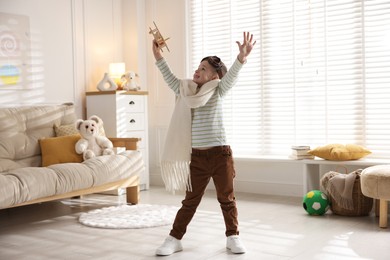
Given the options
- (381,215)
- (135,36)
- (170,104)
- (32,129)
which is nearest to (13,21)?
(32,129)

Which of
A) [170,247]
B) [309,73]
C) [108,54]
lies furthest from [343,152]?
[108,54]

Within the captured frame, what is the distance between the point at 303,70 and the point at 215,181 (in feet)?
7.05

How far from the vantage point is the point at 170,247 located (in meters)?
2.90

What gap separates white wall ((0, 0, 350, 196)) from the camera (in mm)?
4953

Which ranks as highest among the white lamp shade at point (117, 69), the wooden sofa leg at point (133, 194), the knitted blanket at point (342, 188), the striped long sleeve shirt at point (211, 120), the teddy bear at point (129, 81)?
the white lamp shade at point (117, 69)

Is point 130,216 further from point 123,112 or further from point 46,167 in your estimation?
point 123,112

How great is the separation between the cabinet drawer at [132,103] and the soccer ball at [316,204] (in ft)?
6.94

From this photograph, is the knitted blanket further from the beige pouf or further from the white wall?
the white wall

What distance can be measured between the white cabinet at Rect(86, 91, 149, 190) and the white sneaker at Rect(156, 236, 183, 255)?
7.70ft

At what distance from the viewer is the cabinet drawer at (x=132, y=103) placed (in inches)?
204

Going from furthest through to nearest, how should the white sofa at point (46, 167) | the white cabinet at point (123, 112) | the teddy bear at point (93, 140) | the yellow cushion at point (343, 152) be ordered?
the white cabinet at point (123, 112), the teddy bear at point (93, 140), the yellow cushion at point (343, 152), the white sofa at point (46, 167)

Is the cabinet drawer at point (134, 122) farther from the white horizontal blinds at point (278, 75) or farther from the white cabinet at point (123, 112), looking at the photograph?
the white horizontal blinds at point (278, 75)

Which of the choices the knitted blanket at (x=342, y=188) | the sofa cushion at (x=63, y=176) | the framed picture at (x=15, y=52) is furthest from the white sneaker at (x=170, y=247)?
the framed picture at (x=15, y=52)

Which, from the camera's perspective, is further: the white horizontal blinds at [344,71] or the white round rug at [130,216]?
the white horizontal blinds at [344,71]
